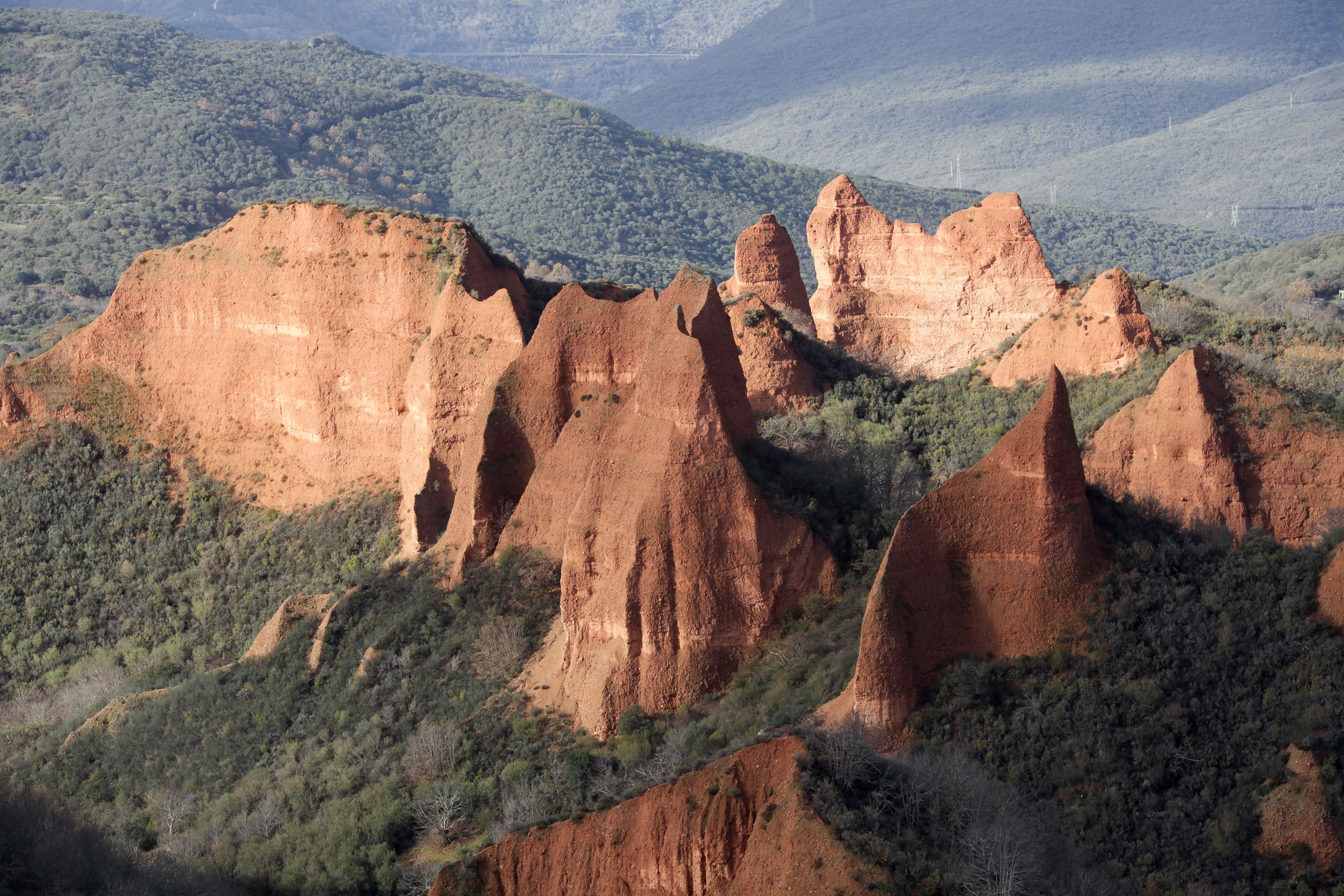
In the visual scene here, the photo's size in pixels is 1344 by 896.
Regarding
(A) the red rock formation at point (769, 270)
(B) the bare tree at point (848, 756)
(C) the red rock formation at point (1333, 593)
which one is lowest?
(B) the bare tree at point (848, 756)

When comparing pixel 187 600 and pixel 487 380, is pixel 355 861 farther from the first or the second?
pixel 187 600

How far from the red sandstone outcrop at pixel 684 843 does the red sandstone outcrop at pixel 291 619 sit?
55.5 feet

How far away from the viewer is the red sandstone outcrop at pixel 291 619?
138ft

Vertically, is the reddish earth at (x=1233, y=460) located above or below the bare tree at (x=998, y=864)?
above

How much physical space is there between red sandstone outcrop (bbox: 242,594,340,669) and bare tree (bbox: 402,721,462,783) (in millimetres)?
6569

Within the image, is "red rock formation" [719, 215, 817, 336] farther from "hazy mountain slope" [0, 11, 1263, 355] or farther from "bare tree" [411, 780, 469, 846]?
"hazy mountain slope" [0, 11, 1263, 355]

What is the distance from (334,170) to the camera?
5453 inches

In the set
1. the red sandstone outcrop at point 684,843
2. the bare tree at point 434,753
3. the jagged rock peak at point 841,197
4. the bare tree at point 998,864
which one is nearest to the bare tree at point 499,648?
the bare tree at point 434,753

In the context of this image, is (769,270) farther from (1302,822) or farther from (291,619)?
(1302,822)

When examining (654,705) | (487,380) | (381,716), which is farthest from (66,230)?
(654,705)

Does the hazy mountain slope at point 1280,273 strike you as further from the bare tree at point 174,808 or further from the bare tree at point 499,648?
the bare tree at point 174,808

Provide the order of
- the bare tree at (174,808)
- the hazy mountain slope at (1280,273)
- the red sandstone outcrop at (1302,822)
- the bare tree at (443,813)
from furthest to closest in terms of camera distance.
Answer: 1. the hazy mountain slope at (1280,273)
2. the bare tree at (174,808)
3. the bare tree at (443,813)
4. the red sandstone outcrop at (1302,822)

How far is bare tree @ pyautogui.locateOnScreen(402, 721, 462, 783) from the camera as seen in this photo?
3512cm

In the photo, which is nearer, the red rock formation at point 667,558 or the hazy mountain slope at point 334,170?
the red rock formation at point 667,558
